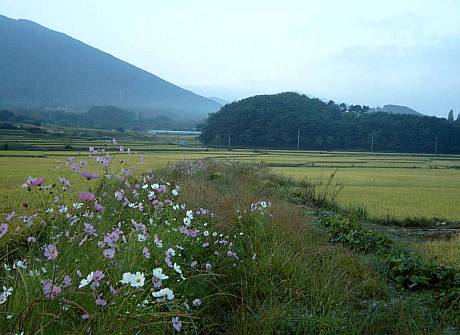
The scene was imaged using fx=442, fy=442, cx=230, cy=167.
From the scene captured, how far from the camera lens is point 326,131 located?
61969mm

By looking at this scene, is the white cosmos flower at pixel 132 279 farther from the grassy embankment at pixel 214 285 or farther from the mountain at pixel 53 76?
the mountain at pixel 53 76

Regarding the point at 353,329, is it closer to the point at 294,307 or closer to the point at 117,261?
the point at 294,307

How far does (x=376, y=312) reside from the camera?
131 inches

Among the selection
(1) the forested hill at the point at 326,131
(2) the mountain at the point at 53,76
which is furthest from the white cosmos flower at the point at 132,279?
(2) the mountain at the point at 53,76

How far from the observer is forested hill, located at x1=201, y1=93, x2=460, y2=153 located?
2346 inches

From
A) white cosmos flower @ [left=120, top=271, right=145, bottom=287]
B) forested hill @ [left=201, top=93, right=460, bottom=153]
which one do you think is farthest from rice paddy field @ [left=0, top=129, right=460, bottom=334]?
forested hill @ [left=201, top=93, right=460, bottom=153]

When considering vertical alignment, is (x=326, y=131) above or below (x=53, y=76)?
below

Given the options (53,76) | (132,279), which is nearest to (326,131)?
(132,279)

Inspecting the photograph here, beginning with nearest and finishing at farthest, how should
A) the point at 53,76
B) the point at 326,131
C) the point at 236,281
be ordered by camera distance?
the point at 236,281, the point at 326,131, the point at 53,76

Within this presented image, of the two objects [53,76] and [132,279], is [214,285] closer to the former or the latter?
[132,279]

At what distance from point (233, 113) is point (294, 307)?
201 feet

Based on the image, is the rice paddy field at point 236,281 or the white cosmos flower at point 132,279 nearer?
the white cosmos flower at point 132,279

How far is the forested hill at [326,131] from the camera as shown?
5959 centimetres

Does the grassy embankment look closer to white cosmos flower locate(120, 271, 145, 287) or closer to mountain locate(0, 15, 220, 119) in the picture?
white cosmos flower locate(120, 271, 145, 287)
